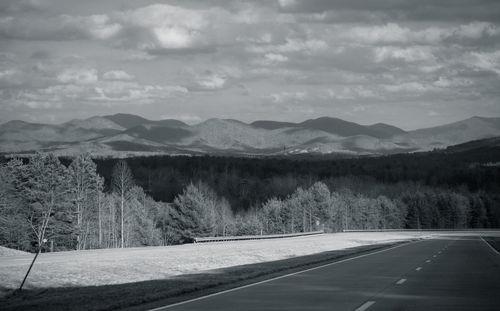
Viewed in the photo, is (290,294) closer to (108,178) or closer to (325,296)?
(325,296)

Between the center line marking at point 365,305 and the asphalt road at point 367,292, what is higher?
the center line marking at point 365,305

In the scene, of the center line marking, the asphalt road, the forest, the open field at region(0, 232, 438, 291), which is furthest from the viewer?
the forest

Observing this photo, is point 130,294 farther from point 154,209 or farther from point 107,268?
point 154,209

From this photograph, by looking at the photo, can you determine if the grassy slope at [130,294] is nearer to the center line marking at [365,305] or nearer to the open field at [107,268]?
the open field at [107,268]

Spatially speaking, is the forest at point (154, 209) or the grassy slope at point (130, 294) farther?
the forest at point (154, 209)

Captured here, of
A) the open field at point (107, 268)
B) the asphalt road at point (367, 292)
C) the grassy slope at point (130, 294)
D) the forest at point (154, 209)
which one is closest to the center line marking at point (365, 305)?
the asphalt road at point (367, 292)

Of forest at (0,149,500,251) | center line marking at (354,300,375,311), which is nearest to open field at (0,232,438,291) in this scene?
forest at (0,149,500,251)

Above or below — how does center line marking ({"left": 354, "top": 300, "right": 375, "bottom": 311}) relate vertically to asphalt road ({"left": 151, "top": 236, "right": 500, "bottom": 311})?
above

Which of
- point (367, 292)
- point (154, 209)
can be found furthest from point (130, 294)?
point (154, 209)

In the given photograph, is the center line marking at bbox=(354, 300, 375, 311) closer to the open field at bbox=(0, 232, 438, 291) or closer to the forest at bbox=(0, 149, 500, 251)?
the forest at bbox=(0, 149, 500, 251)

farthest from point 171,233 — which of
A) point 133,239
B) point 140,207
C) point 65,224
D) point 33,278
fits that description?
point 33,278

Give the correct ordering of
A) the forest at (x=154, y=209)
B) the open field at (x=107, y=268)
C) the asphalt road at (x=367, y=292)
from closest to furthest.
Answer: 1. the asphalt road at (x=367, y=292)
2. the open field at (x=107, y=268)
3. the forest at (x=154, y=209)

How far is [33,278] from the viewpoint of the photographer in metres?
24.8

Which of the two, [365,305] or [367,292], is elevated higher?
[365,305]
